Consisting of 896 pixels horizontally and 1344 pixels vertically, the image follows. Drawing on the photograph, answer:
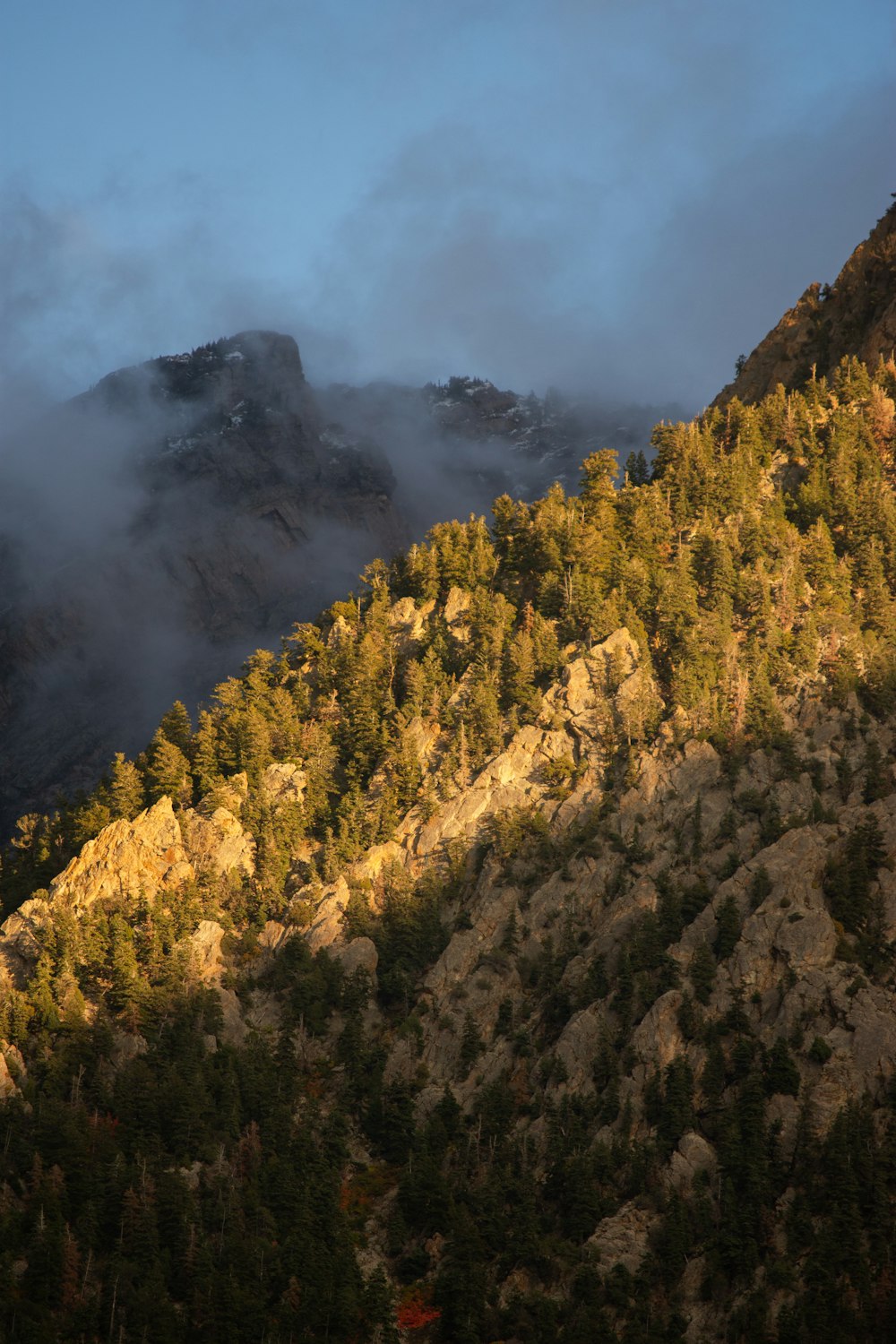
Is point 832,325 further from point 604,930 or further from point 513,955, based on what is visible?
point 513,955

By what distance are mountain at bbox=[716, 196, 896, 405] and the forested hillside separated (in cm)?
1464

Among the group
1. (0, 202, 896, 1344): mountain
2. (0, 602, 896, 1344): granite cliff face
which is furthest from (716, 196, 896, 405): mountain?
(0, 602, 896, 1344): granite cliff face

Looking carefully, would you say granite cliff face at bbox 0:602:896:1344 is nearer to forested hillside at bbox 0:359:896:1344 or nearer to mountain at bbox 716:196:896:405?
forested hillside at bbox 0:359:896:1344

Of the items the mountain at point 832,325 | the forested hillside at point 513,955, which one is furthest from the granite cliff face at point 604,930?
the mountain at point 832,325

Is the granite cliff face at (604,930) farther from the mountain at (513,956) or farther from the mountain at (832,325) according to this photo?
the mountain at (832,325)

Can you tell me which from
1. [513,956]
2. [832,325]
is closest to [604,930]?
[513,956]

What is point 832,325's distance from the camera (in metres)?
180

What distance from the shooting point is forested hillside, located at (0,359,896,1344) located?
95875 mm

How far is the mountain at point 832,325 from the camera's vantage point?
573 feet

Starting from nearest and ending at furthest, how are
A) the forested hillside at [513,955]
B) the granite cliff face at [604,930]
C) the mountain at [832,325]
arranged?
the forested hillside at [513,955], the granite cliff face at [604,930], the mountain at [832,325]

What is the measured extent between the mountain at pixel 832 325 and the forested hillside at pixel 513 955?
14.6 meters

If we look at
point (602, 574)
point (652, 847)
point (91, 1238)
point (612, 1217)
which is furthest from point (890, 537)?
point (91, 1238)

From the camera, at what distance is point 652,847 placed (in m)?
122

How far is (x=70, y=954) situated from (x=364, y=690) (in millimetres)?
37722
